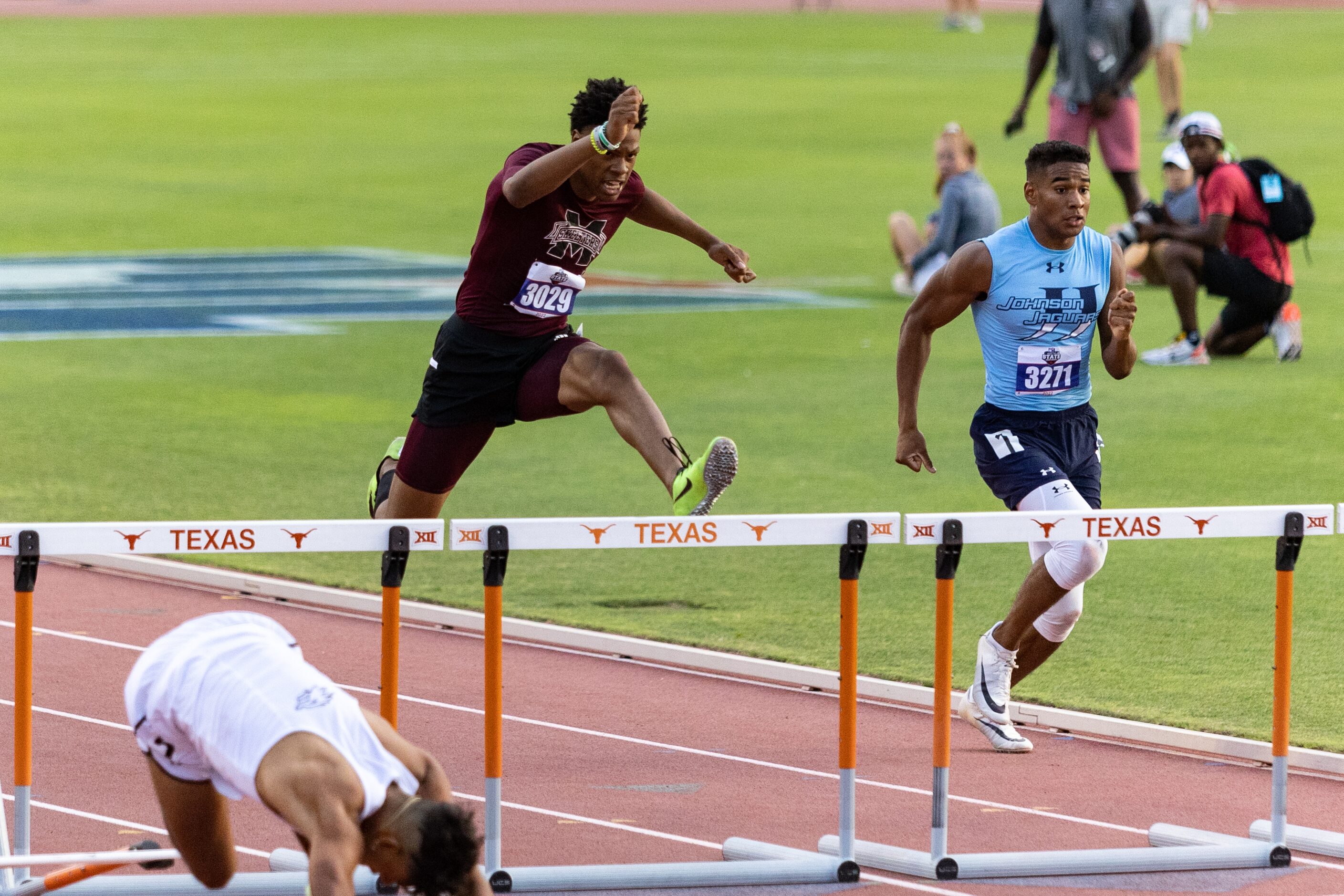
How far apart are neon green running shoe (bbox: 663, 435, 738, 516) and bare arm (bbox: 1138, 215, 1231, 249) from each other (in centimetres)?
868

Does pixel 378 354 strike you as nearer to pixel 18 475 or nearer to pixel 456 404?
pixel 18 475

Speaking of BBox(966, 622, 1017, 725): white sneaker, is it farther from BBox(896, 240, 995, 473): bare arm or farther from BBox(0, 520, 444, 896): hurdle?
BBox(0, 520, 444, 896): hurdle

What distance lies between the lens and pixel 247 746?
195 inches

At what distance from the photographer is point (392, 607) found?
6156 millimetres

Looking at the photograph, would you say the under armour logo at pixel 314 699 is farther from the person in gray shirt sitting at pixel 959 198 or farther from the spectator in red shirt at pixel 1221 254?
the person in gray shirt sitting at pixel 959 198

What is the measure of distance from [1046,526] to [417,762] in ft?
7.41

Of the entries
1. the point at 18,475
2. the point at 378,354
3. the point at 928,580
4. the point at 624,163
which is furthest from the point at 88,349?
the point at 624,163

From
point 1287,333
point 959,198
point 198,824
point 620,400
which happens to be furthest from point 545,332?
point 959,198

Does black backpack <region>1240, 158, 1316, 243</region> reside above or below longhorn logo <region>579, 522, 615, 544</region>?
above

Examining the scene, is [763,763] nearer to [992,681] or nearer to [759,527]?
[992,681]

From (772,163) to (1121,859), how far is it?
872 inches

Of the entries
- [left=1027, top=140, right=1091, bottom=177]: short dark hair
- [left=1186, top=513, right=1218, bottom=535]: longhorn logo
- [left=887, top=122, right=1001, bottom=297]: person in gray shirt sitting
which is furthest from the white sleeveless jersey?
[left=887, top=122, right=1001, bottom=297]: person in gray shirt sitting

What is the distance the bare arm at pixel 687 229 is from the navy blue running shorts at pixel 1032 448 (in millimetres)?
1090

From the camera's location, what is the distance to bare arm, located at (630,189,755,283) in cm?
783
